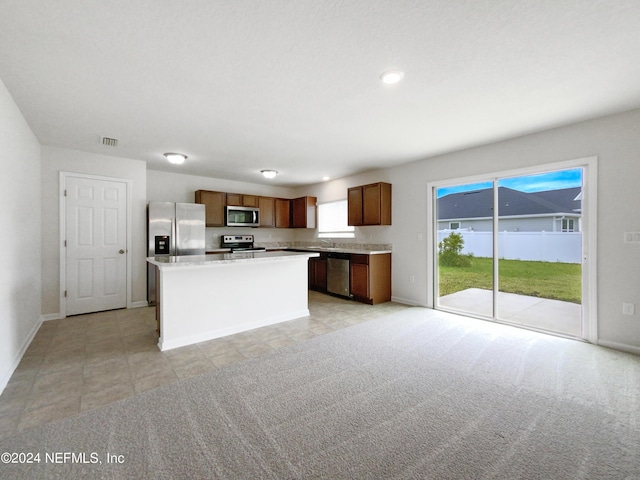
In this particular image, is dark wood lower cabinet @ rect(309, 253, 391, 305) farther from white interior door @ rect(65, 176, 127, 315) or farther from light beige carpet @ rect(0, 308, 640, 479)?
white interior door @ rect(65, 176, 127, 315)

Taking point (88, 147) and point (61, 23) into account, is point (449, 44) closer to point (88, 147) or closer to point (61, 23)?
point (61, 23)

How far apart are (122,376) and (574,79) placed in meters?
4.41

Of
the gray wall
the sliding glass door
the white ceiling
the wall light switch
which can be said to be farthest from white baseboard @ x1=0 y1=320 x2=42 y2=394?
the wall light switch

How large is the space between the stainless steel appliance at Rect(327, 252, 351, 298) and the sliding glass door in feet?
5.11

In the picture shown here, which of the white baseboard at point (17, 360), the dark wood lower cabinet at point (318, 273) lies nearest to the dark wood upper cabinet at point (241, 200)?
the dark wood lower cabinet at point (318, 273)

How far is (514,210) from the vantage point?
3643 millimetres

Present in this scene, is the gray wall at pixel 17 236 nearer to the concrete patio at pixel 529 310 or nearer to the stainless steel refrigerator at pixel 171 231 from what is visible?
the stainless steel refrigerator at pixel 171 231

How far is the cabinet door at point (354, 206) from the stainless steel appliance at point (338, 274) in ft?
2.25

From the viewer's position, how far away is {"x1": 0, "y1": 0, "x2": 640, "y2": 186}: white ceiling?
1538 mm

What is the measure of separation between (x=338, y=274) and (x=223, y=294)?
2.50 m

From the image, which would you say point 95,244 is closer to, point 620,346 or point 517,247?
point 517,247

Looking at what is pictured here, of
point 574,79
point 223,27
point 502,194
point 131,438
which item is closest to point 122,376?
point 131,438

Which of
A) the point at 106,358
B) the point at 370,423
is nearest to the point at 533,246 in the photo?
the point at 370,423

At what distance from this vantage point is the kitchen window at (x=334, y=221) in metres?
6.03
